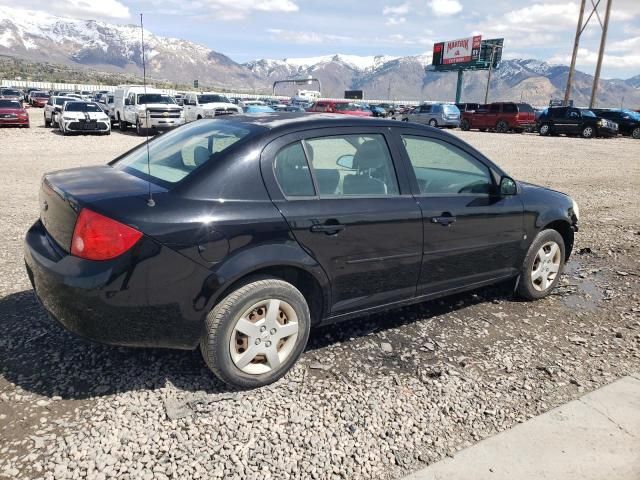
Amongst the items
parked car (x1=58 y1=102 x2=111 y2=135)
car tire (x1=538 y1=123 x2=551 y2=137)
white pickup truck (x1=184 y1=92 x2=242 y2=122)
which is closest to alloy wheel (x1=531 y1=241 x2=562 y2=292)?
parked car (x1=58 y1=102 x2=111 y2=135)

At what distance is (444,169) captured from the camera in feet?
13.7

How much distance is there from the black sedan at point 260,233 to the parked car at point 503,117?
2835 centimetres

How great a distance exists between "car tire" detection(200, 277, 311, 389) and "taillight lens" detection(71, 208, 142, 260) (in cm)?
→ 61

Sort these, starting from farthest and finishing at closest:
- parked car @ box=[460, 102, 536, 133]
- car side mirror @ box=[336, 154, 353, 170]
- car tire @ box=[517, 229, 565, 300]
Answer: parked car @ box=[460, 102, 536, 133], car tire @ box=[517, 229, 565, 300], car side mirror @ box=[336, 154, 353, 170]

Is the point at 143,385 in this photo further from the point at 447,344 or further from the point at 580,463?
the point at 580,463

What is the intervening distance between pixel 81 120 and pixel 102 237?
20.6 metres

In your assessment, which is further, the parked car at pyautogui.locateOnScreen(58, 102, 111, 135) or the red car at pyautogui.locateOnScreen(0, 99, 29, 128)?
the red car at pyautogui.locateOnScreen(0, 99, 29, 128)

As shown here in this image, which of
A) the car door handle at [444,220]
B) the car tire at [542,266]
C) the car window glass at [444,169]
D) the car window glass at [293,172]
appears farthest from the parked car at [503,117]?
the car window glass at [293,172]

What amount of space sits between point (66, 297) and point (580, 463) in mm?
2856

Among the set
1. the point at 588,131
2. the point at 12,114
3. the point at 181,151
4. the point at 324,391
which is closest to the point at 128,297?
the point at 181,151

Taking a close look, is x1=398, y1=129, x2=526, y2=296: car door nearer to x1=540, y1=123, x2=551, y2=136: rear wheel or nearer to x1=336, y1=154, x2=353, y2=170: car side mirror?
x1=336, y1=154, x2=353, y2=170: car side mirror

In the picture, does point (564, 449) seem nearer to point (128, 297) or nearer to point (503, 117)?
point (128, 297)

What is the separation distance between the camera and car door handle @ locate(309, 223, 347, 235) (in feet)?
10.2

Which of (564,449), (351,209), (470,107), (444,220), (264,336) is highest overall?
(470,107)
